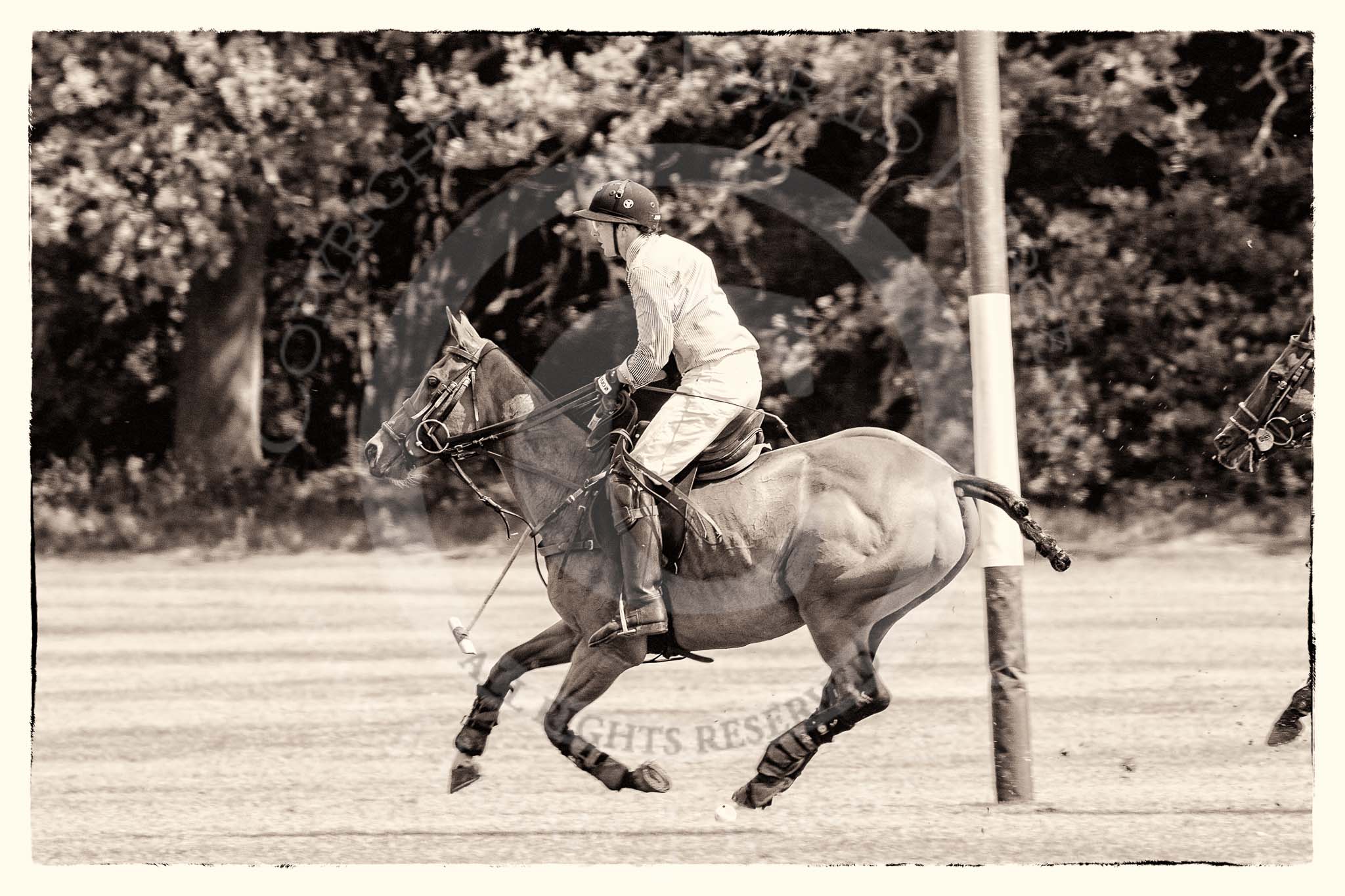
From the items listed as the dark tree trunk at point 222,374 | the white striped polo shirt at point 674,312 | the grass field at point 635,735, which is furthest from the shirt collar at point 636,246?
the dark tree trunk at point 222,374

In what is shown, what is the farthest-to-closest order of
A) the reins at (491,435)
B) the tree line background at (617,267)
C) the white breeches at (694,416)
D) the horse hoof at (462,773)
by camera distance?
the tree line background at (617,267) → the horse hoof at (462,773) → the reins at (491,435) → the white breeches at (694,416)

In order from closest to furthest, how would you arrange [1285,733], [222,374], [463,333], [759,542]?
1. [759,542]
2. [463,333]
3. [1285,733]
4. [222,374]

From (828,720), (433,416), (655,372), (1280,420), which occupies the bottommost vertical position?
(828,720)

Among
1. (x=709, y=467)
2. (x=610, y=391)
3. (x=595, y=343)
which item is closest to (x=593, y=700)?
(x=709, y=467)

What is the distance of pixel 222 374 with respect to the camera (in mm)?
19234

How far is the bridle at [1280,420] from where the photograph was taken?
28.5 ft

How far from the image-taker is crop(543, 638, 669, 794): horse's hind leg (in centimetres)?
745

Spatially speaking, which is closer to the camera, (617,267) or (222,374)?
(617,267)

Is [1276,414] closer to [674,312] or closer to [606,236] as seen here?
[674,312]

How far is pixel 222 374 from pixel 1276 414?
1357cm

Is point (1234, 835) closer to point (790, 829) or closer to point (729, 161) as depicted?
point (790, 829)

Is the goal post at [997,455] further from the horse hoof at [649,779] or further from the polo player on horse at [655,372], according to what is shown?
the horse hoof at [649,779]

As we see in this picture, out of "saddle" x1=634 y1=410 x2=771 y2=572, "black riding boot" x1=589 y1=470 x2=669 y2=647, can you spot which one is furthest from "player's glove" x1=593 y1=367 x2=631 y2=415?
"black riding boot" x1=589 y1=470 x2=669 y2=647

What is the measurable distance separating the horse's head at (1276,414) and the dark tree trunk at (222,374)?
12.8 meters
